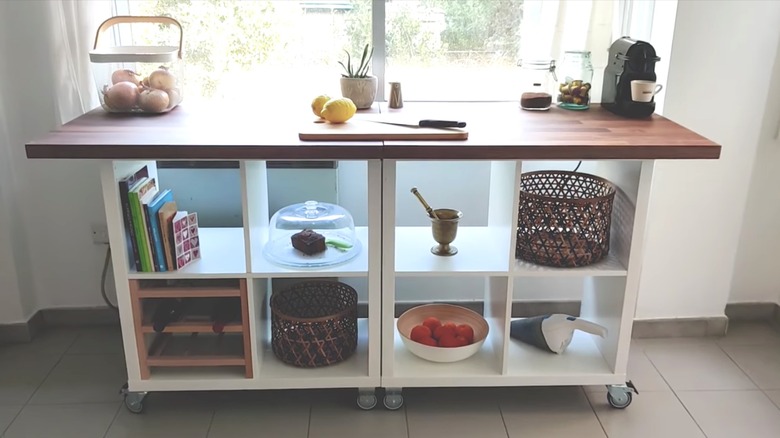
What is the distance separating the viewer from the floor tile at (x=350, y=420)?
1994 mm

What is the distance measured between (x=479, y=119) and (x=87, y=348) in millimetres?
1571

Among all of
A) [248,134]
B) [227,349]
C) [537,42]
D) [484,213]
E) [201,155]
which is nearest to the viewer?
[201,155]

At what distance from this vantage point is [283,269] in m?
1.93

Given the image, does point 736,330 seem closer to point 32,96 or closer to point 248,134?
point 248,134

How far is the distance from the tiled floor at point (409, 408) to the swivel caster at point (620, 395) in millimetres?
24

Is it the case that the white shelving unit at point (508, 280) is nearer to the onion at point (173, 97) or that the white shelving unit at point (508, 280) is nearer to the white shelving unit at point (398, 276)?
the white shelving unit at point (398, 276)

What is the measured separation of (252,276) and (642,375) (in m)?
1.34

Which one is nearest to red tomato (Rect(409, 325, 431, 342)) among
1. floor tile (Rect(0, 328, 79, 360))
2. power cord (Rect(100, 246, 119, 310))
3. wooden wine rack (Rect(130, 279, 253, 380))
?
wooden wine rack (Rect(130, 279, 253, 380))

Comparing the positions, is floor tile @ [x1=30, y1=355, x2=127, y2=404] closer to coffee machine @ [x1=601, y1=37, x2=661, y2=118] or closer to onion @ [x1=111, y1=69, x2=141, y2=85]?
onion @ [x1=111, y1=69, x2=141, y2=85]

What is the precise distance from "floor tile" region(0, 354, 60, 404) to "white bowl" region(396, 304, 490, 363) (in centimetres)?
118

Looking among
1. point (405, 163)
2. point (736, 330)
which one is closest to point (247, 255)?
point (405, 163)

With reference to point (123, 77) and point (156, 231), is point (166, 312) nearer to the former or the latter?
point (156, 231)

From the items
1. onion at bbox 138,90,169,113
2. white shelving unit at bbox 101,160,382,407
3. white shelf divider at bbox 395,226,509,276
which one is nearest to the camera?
white shelving unit at bbox 101,160,382,407

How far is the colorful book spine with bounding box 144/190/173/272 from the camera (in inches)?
73.9
